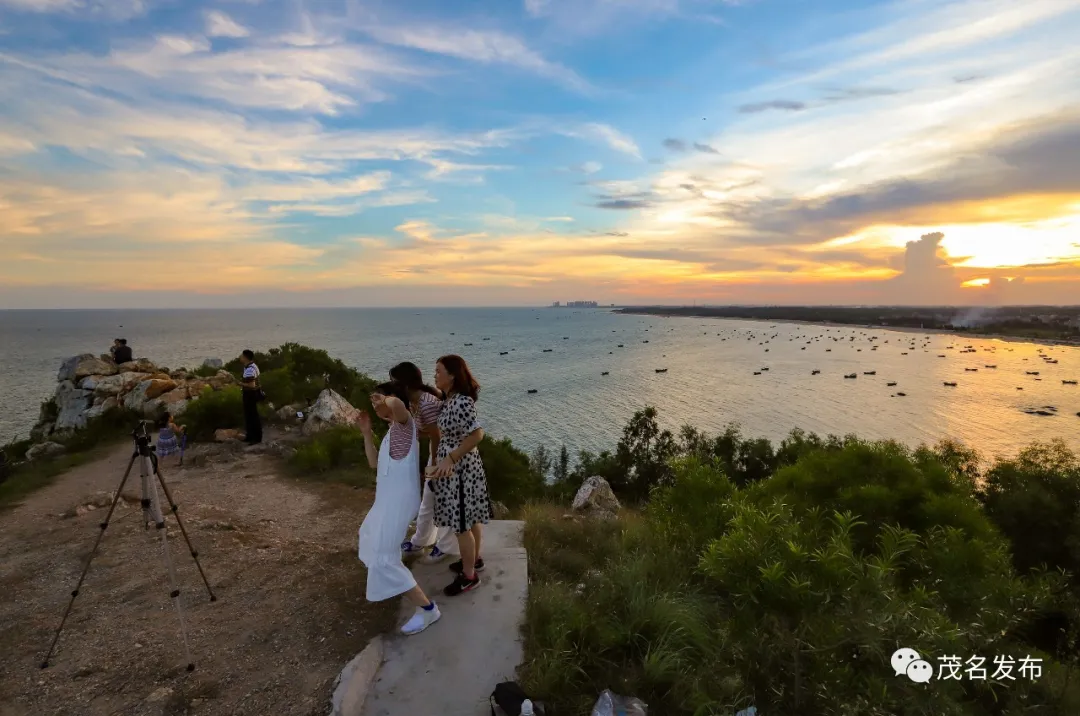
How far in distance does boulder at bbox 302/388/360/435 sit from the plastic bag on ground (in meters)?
11.3

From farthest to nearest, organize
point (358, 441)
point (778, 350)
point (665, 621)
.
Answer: point (778, 350), point (358, 441), point (665, 621)

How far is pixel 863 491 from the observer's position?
9359 millimetres

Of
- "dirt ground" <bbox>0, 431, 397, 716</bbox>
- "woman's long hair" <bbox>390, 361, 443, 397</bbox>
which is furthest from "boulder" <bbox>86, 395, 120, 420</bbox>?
"woman's long hair" <bbox>390, 361, 443, 397</bbox>

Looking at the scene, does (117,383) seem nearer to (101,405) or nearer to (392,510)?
(101,405)

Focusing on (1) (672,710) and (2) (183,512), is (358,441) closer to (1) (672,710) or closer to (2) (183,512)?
(2) (183,512)

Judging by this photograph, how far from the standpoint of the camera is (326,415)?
1447 centimetres

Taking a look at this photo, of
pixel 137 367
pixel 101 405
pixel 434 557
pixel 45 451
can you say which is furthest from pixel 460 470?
pixel 137 367

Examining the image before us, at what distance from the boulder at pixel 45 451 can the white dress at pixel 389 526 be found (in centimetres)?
1490

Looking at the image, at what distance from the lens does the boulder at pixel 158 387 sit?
16.3 metres

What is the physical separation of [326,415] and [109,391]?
837cm

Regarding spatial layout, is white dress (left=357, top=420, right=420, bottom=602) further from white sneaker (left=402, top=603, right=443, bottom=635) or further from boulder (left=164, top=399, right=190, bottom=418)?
boulder (left=164, top=399, right=190, bottom=418)

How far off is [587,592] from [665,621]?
118cm

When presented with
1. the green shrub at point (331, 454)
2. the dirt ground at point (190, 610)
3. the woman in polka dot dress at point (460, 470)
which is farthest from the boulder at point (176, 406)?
the woman in polka dot dress at point (460, 470)

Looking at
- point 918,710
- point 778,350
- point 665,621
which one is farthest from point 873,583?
point 778,350
